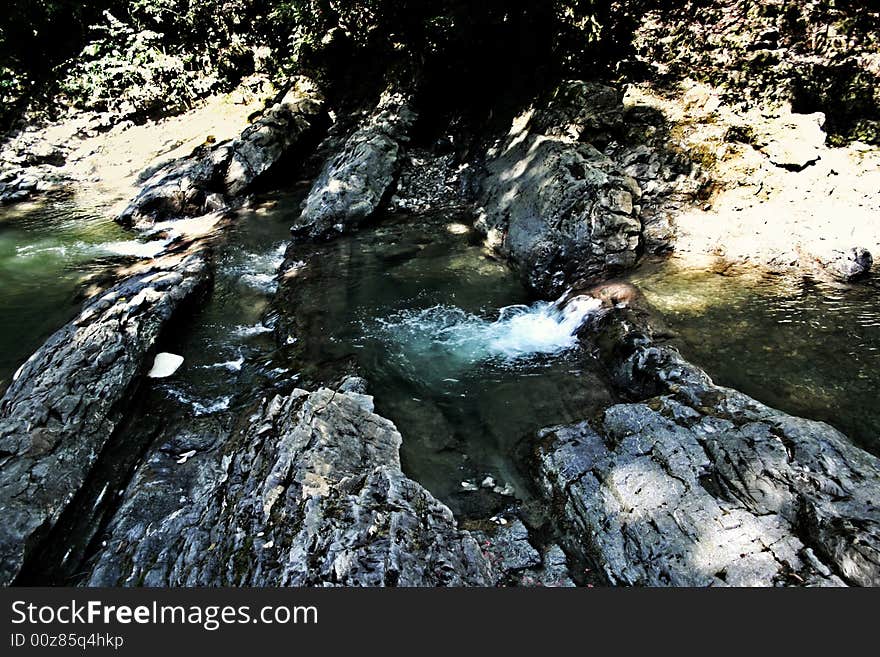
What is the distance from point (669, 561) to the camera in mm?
3682

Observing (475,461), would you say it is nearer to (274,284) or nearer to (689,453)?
(689,453)

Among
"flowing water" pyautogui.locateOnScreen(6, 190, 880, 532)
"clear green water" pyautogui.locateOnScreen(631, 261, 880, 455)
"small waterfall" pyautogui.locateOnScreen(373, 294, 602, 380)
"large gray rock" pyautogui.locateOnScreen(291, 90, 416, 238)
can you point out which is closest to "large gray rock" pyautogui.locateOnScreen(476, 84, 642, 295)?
"flowing water" pyautogui.locateOnScreen(6, 190, 880, 532)

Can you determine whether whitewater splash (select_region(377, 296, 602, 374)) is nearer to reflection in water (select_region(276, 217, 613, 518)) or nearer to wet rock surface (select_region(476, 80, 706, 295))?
reflection in water (select_region(276, 217, 613, 518))

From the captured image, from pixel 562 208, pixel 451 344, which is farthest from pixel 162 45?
pixel 451 344

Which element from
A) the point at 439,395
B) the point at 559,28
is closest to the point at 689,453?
the point at 439,395

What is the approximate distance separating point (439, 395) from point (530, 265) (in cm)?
385

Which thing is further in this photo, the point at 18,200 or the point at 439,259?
the point at 18,200

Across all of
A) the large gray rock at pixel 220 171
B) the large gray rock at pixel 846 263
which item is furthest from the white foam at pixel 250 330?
the large gray rock at pixel 846 263

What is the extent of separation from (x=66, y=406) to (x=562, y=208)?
8375 millimetres

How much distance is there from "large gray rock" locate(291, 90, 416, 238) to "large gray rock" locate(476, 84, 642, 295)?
9.92 feet

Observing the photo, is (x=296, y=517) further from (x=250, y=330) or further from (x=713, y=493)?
(x=250, y=330)

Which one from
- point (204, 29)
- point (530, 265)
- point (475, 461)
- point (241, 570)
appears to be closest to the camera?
point (241, 570)

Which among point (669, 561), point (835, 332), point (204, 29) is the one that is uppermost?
point (204, 29)

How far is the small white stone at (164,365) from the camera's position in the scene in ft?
22.5
